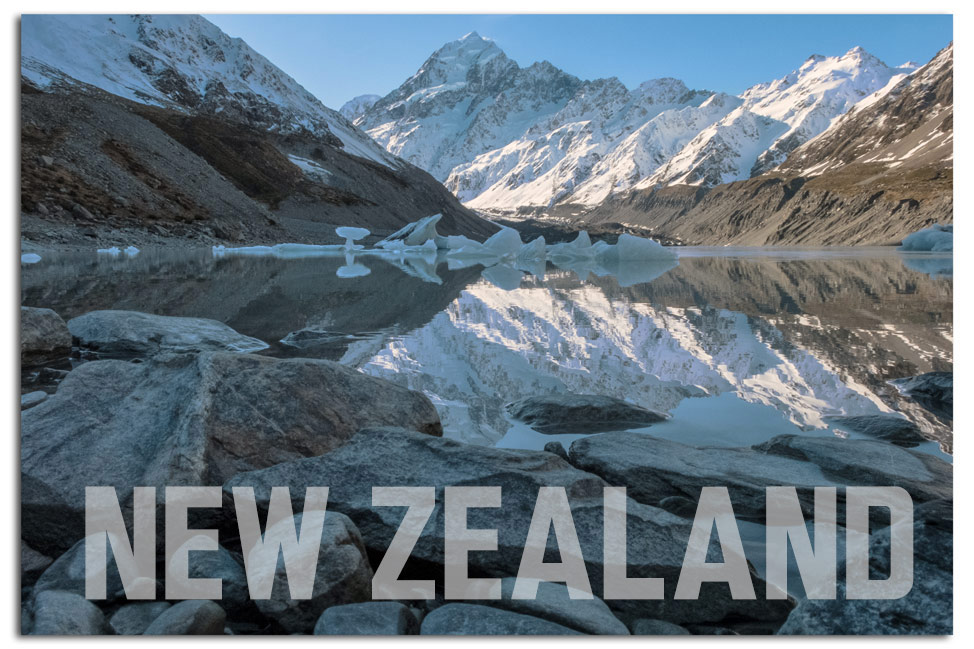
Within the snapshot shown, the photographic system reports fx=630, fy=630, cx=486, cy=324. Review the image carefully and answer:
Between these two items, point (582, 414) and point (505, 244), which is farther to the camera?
point (505, 244)

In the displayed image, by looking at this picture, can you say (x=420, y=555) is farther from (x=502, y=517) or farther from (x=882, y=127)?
(x=882, y=127)

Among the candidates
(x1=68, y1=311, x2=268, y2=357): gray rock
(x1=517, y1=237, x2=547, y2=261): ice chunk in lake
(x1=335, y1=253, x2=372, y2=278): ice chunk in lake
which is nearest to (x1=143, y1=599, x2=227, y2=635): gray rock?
(x1=68, y1=311, x2=268, y2=357): gray rock

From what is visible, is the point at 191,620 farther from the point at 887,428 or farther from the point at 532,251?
the point at 532,251

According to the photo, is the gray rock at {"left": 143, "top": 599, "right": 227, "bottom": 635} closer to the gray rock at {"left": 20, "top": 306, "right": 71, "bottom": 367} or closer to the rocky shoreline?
the rocky shoreline

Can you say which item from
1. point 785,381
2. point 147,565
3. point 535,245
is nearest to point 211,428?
point 147,565

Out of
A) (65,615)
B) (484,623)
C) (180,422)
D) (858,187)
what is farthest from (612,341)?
(858,187)

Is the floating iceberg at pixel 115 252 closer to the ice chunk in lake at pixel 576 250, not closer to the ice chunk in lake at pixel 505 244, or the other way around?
the ice chunk in lake at pixel 505 244
